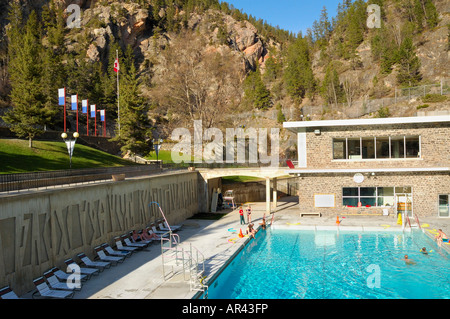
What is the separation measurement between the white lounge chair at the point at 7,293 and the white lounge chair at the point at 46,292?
84 centimetres

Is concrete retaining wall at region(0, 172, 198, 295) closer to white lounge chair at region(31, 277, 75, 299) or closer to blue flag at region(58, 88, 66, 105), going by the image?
white lounge chair at region(31, 277, 75, 299)

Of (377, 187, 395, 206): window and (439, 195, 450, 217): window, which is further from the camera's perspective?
(377, 187, 395, 206): window

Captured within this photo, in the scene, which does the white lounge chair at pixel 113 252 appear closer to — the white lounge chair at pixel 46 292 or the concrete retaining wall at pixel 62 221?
the concrete retaining wall at pixel 62 221

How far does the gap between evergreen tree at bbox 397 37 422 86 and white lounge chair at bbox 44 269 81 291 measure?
238 ft

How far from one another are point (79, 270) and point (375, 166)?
2125 cm

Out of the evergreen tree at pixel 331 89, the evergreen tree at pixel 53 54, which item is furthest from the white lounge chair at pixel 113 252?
the evergreen tree at pixel 331 89

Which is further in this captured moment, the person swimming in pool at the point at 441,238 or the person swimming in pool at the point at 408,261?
the person swimming in pool at the point at 441,238

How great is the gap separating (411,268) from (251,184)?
23.4 metres

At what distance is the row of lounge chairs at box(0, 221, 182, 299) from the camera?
11.5 metres

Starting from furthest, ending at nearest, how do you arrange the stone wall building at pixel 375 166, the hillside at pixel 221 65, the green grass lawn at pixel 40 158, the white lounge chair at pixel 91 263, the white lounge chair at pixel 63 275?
the hillside at pixel 221 65 < the stone wall building at pixel 375 166 < the green grass lawn at pixel 40 158 < the white lounge chair at pixel 91 263 < the white lounge chair at pixel 63 275

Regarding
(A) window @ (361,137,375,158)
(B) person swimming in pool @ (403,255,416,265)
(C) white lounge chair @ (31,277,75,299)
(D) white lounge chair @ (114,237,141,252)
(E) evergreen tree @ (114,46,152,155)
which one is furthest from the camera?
(E) evergreen tree @ (114,46,152,155)

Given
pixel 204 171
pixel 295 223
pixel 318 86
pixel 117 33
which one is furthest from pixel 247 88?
pixel 295 223

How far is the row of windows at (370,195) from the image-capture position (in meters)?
25.4

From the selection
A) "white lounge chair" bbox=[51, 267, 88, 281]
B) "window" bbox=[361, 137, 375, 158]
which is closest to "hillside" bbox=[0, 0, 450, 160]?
"window" bbox=[361, 137, 375, 158]
